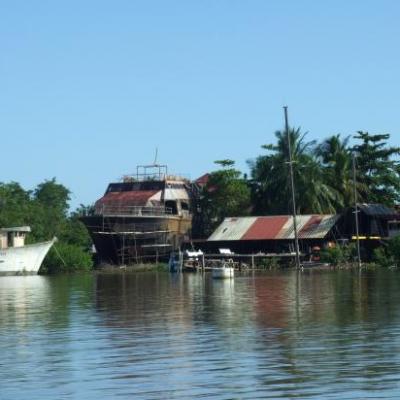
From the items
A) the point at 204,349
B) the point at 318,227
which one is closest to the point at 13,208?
the point at 318,227

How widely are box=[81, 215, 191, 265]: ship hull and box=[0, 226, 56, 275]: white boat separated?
7.48 metres

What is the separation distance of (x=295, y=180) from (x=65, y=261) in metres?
22.2

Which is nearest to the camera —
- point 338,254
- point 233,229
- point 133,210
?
point 338,254

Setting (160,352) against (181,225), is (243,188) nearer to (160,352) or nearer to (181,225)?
(181,225)

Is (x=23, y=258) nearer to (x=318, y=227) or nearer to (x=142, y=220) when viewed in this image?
(x=142, y=220)

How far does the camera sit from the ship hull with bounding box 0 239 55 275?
3292 inches

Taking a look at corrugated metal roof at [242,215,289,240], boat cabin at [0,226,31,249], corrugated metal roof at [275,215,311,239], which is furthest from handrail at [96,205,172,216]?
corrugated metal roof at [275,215,311,239]

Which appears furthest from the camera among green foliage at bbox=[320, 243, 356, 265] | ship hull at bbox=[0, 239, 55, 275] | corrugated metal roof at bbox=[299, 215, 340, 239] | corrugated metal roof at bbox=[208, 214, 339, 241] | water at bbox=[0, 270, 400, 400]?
corrugated metal roof at bbox=[208, 214, 339, 241]

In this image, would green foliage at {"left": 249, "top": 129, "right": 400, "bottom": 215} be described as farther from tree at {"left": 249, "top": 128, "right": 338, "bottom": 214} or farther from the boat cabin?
the boat cabin

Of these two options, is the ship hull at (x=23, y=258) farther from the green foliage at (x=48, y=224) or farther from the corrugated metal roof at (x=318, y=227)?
the corrugated metal roof at (x=318, y=227)

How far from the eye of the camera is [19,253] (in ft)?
275

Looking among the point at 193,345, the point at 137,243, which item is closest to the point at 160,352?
the point at 193,345

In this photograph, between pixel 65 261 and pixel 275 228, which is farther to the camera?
pixel 65 261

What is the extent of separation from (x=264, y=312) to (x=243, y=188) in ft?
212
